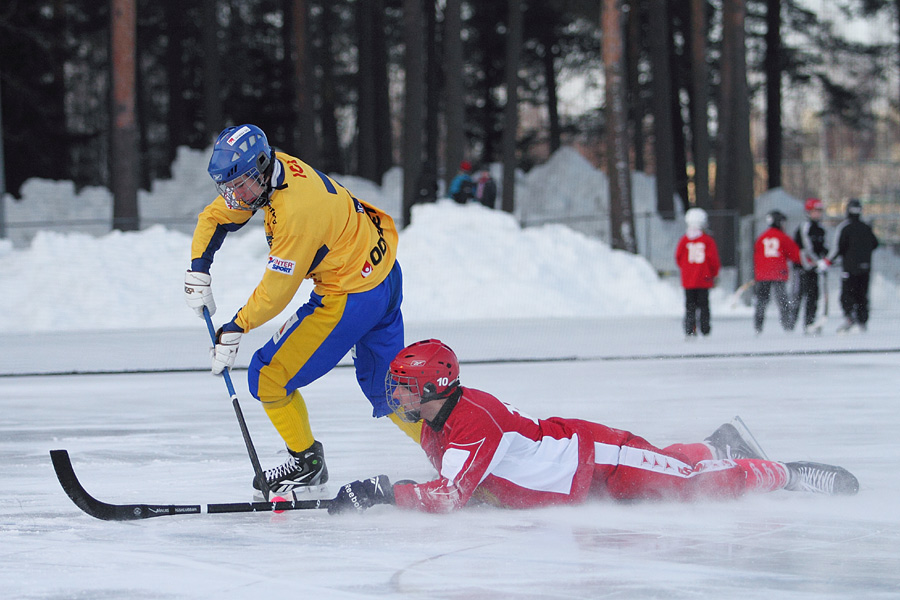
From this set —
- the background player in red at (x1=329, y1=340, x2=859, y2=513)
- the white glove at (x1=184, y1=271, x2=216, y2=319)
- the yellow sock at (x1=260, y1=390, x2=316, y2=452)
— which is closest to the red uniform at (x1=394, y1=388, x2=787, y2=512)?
the background player in red at (x1=329, y1=340, x2=859, y2=513)

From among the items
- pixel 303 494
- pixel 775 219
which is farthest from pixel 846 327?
pixel 303 494

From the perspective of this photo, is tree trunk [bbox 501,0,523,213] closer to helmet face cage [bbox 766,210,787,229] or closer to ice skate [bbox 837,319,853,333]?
helmet face cage [bbox 766,210,787,229]

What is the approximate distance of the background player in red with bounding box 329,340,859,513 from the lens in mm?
4352

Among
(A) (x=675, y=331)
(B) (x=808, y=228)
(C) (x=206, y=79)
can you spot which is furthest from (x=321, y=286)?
(C) (x=206, y=79)

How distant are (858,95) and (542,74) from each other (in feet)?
34.7

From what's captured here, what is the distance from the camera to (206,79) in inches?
1254

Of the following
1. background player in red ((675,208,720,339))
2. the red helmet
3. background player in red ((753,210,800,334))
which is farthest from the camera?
background player in red ((753,210,800,334))

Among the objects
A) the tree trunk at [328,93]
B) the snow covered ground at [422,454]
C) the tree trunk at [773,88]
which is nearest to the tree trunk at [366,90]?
the tree trunk at [328,93]

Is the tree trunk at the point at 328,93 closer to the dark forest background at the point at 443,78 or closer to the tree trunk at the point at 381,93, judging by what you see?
the dark forest background at the point at 443,78

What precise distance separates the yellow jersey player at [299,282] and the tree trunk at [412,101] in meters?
15.9

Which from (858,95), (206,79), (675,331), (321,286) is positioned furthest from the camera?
(858,95)

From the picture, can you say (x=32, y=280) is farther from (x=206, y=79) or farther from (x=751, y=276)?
(x=206, y=79)

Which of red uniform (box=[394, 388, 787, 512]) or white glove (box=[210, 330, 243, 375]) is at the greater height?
white glove (box=[210, 330, 243, 375])

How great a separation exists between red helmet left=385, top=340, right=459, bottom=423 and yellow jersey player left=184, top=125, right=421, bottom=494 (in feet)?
1.84
